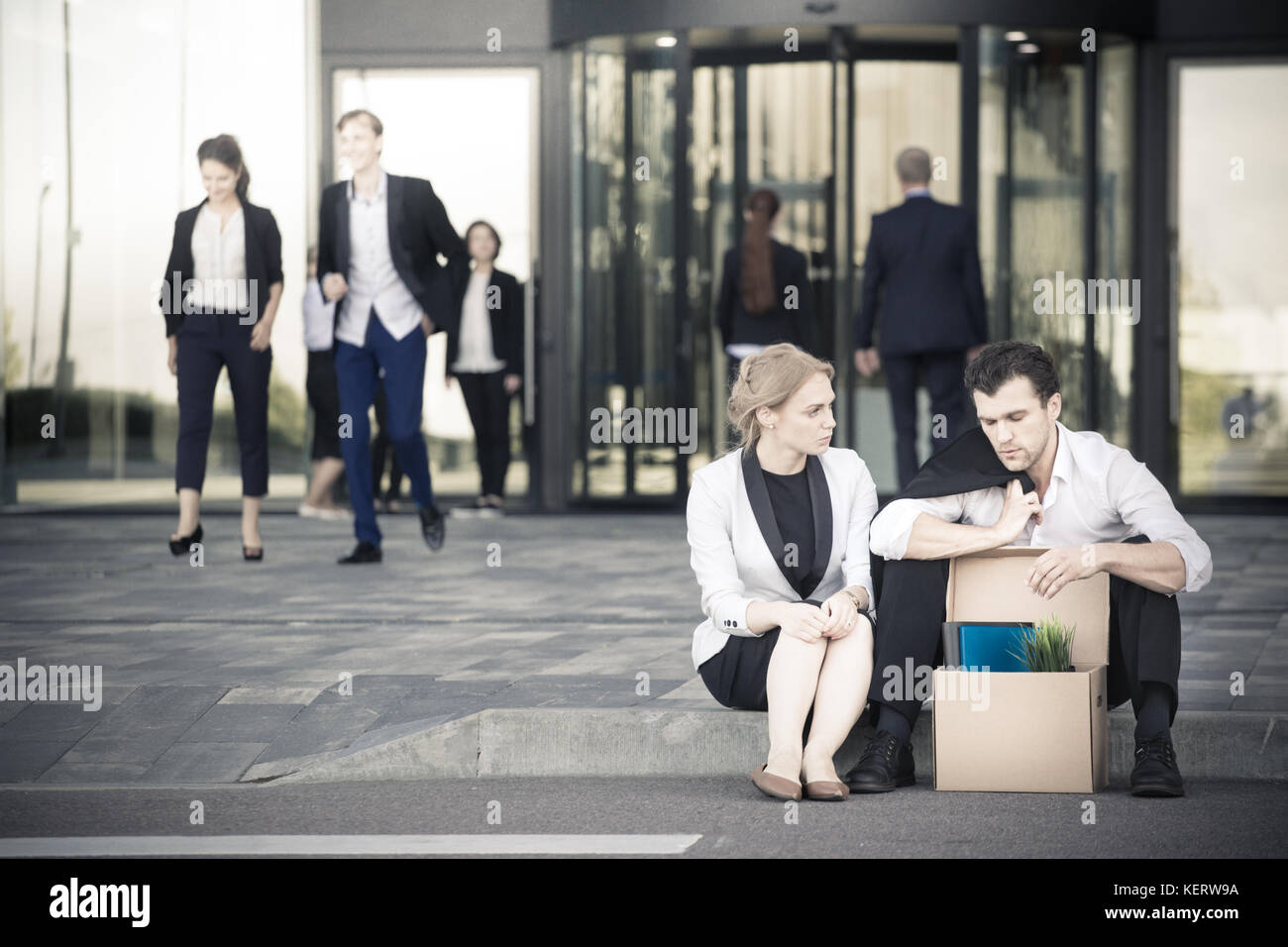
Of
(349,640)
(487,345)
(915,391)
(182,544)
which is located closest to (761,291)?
(915,391)

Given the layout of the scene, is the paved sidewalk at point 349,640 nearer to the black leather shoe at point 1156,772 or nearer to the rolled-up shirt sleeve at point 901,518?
the black leather shoe at point 1156,772

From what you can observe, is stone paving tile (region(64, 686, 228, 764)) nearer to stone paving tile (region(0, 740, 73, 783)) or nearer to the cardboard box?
stone paving tile (region(0, 740, 73, 783))

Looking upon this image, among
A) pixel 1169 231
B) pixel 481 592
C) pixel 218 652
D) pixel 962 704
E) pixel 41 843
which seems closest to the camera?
pixel 41 843

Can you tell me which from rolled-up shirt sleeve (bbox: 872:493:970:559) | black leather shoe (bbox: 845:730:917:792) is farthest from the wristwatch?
black leather shoe (bbox: 845:730:917:792)

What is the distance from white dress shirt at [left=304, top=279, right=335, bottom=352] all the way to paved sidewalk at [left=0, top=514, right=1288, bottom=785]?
1634mm

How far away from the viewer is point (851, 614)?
504cm

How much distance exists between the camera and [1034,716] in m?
4.89

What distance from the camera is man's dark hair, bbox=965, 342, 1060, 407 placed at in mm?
5117

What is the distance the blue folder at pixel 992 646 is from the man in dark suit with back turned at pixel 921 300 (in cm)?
500

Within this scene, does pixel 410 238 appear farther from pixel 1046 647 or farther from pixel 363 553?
pixel 1046 647

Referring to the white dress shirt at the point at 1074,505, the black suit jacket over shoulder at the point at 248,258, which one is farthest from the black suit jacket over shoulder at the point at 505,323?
the white dress shirt at the point at 1074,505
